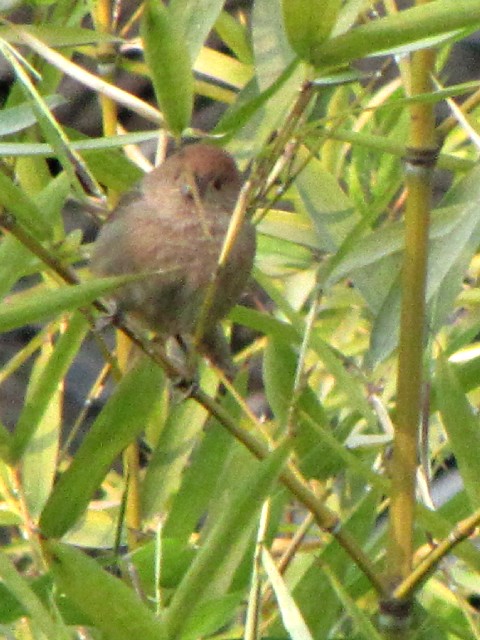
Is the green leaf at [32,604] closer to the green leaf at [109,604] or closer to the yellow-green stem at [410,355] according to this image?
the green leaf at [109,604]

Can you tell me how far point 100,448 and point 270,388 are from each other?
0.13 meters

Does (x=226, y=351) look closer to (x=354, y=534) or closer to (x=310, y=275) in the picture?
(x=310, y=275)

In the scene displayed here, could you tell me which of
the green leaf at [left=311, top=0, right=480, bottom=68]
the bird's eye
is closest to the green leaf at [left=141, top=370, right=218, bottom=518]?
the bird's eye

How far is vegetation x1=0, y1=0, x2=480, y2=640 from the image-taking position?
61 cm

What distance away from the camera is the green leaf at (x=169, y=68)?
618 mm

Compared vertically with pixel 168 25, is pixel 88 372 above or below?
below

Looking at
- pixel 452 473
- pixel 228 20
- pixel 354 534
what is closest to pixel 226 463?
pixel 354 534

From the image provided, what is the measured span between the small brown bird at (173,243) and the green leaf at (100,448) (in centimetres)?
33

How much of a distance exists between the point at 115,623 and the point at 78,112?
2.05m

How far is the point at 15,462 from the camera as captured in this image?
0.76 m

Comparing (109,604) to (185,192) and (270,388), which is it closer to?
(270,388)

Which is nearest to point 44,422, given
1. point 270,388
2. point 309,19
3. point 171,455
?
point 171,455

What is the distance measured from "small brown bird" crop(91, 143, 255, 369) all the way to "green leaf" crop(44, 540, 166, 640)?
0.53 metres

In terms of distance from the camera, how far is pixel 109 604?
0.59 metres
